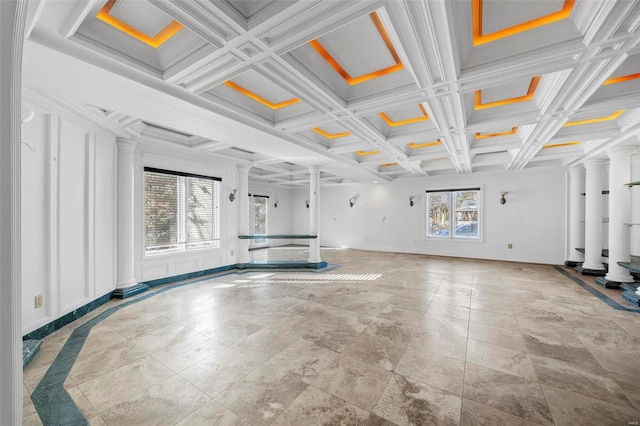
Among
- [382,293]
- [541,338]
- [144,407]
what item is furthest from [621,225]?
[144,407]

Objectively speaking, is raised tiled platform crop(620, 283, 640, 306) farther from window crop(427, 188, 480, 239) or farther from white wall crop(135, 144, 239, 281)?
white wall crop(135, 144, 239, 281)

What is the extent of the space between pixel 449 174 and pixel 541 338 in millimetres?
6817

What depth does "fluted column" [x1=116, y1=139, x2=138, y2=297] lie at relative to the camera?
177 inches

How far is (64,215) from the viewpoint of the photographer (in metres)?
3.37

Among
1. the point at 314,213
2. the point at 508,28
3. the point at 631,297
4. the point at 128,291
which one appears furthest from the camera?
the point at 314,213

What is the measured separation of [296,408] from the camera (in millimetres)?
1919

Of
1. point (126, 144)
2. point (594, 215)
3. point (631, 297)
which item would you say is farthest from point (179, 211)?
point (594, 215)

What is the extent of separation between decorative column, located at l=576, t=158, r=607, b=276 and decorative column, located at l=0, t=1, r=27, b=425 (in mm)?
8637

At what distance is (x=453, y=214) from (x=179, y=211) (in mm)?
8487

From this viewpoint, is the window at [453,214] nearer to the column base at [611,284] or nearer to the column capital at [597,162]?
the column capital at [597,162]

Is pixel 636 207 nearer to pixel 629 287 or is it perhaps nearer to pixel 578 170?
pixel 578 170

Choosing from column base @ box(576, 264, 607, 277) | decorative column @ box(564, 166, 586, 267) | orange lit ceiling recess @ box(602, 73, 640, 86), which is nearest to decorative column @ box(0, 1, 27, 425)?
orange lit ceiling recess @ box(602, 73, 640, 86)

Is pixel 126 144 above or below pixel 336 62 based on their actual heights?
below

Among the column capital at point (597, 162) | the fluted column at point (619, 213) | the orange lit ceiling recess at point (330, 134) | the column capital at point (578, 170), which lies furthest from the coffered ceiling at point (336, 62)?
the column capital at point (578, 170)
